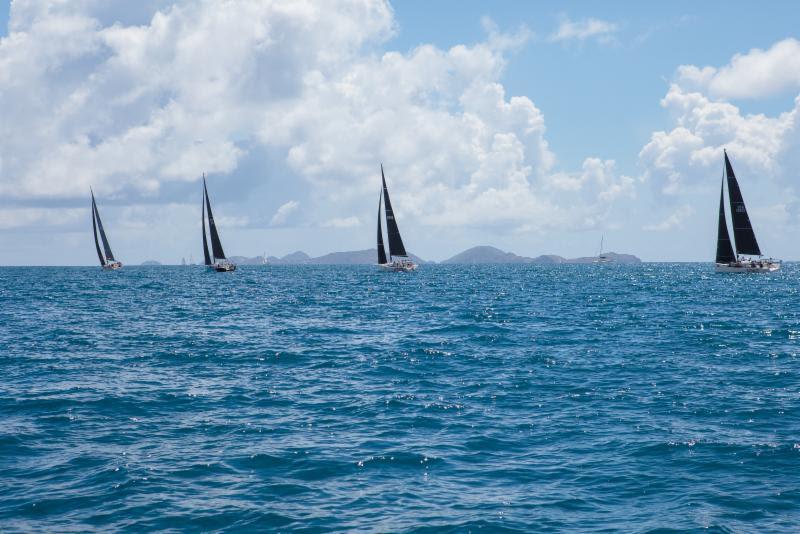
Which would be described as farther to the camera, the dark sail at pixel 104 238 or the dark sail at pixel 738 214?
the dark sail at pixel 104 238

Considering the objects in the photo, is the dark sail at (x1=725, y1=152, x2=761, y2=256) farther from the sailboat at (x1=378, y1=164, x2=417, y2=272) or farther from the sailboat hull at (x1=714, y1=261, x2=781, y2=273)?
the sailboat at (x1=378, y1=164, x2=417, y2=272)

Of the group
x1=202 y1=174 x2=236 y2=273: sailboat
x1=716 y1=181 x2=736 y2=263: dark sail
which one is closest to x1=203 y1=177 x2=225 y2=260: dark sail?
x1=202 y1=174 x2=236 y2=273: sailboat

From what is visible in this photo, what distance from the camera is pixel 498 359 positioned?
28.7 m

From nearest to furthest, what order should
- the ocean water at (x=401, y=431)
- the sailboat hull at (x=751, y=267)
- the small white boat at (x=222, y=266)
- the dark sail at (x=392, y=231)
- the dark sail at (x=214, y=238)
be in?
the ocean water at (x=401, y=431) < the sailboat hull at (x=751, y=267) < the dark sail at (x=392, y=231) < the dark sail at (x=214, y=238) < the small white boat at (x=222, y=266)

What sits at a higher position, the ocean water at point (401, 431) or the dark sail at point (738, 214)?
the dark sail at point (738, 214)

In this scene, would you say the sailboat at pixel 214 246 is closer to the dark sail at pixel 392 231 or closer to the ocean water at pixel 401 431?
the dark sail at pixel 392 231

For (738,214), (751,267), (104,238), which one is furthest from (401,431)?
(104,238)

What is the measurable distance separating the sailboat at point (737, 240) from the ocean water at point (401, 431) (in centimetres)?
7082

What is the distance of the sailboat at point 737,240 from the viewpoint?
98688 millimetres

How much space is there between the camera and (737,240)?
100 m

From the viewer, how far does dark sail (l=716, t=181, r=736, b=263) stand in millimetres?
99812

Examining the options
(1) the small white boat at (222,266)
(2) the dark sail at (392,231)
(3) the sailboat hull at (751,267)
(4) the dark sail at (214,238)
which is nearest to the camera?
(3) the sailboat hull at (751,267)

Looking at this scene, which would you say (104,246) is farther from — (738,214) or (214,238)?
(738,214)

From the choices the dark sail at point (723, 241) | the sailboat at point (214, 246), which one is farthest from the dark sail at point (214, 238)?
the dark sail at point (723, 241)
